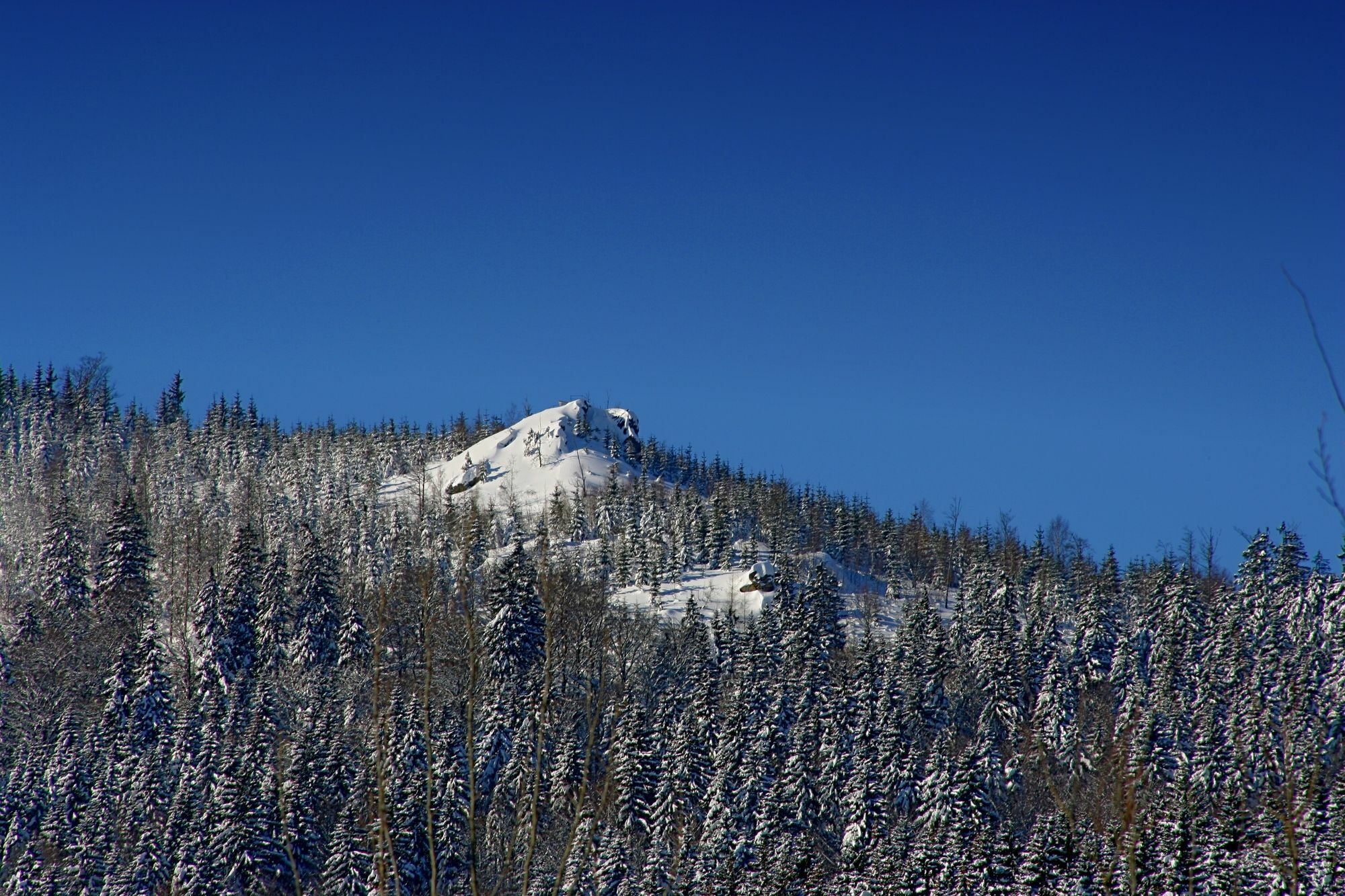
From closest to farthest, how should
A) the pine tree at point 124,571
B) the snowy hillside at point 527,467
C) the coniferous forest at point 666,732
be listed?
the coniferous forest at point 666,732, the pine tree at point 124,571, the snowy hillside at point 527,467

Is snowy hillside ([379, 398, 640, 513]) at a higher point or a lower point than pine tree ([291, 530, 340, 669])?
higher

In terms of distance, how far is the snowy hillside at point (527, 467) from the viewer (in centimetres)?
16970

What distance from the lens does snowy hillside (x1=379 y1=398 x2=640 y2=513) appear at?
557 feet

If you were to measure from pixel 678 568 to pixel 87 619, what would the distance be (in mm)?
67584

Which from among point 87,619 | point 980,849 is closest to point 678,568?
point 87,619

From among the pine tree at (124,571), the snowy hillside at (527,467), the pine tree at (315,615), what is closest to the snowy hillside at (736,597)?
the pine tree at (315,615)

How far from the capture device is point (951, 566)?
475 feet

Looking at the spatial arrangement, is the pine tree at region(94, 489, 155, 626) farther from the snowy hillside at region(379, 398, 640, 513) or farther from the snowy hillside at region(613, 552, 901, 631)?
the snowy hillside at region(379, 398, 640, 513)

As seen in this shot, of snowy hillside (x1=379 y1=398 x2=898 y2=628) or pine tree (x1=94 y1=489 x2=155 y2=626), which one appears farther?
snowy hillside (x1=379 y1=398 x2=898 y2=628)

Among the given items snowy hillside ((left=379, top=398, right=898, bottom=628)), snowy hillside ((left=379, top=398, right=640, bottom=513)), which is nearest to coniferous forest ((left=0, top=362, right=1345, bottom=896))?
snowy hillside ((left=379, top=398, right=898, bottom=628))

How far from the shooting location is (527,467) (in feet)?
605

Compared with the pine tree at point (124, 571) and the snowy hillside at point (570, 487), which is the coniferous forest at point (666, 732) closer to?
the pine tree at point (124, 571)

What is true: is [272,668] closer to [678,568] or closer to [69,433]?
[678,568]

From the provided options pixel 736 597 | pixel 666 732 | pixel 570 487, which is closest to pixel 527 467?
pixel 570 487
